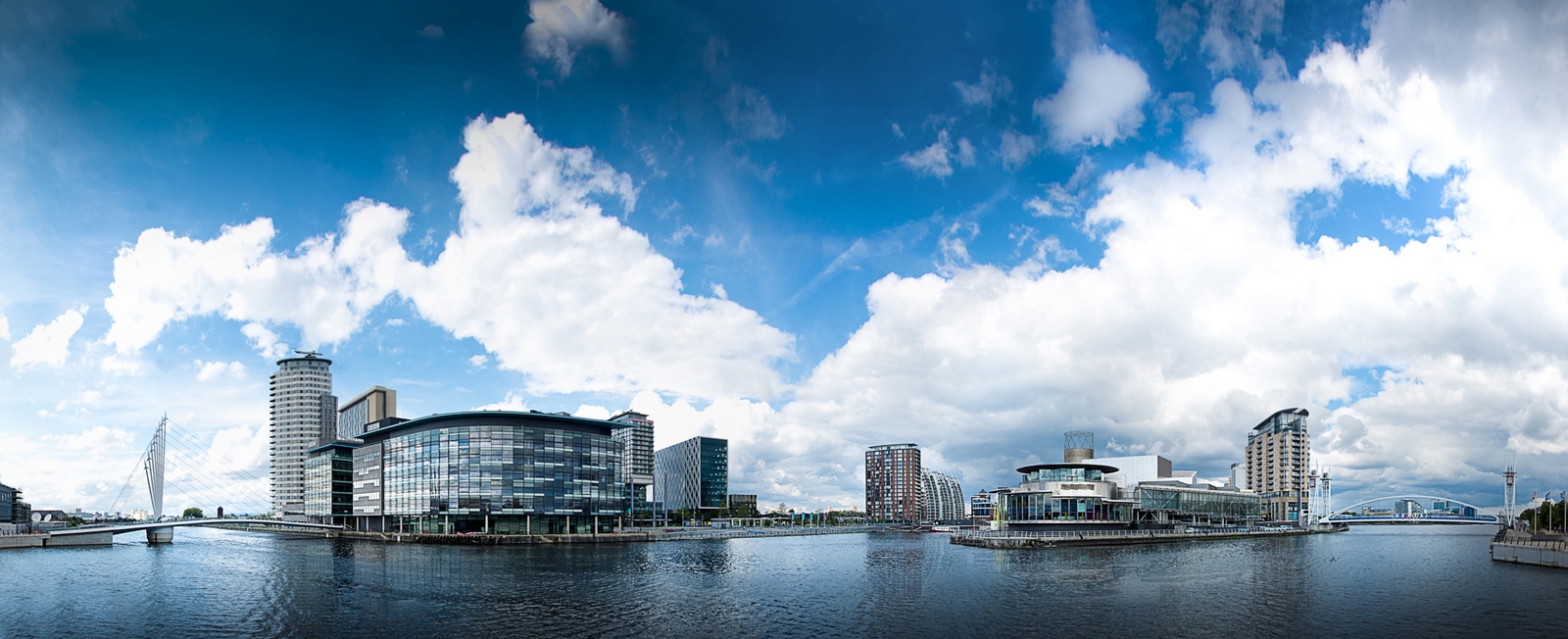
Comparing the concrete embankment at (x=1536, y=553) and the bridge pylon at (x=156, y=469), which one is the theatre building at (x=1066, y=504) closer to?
the concrete embankment at (x=1536, y=553)

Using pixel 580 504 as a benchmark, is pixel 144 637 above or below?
above

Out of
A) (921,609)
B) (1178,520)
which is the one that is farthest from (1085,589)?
(1178,520)

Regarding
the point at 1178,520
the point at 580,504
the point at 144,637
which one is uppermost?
the point at 144,637

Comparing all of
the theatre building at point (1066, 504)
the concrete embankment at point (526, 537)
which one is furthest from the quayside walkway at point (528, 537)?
the theatre building at point (1066, 504)

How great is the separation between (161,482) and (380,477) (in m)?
37.8

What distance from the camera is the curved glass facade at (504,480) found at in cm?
14650

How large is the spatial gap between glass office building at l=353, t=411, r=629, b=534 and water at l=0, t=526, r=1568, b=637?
1391 inches

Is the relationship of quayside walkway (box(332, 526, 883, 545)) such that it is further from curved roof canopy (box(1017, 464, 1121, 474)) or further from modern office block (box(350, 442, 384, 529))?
curved roof canopy (box(1017, 464, 1121, 474))

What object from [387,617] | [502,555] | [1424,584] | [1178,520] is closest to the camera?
[387,617]

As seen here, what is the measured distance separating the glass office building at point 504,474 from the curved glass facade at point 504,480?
0.18m

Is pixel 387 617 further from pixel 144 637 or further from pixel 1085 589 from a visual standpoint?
pixel 1085 589

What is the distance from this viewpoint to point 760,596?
67.6m

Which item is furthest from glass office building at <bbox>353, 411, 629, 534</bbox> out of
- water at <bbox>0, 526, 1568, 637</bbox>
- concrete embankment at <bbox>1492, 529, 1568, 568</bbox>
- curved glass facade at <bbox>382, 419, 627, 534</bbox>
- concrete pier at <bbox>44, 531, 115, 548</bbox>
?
concrete embankment at <bbox>1492, 529, 1568, 568</bbox>

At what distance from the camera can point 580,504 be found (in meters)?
155
